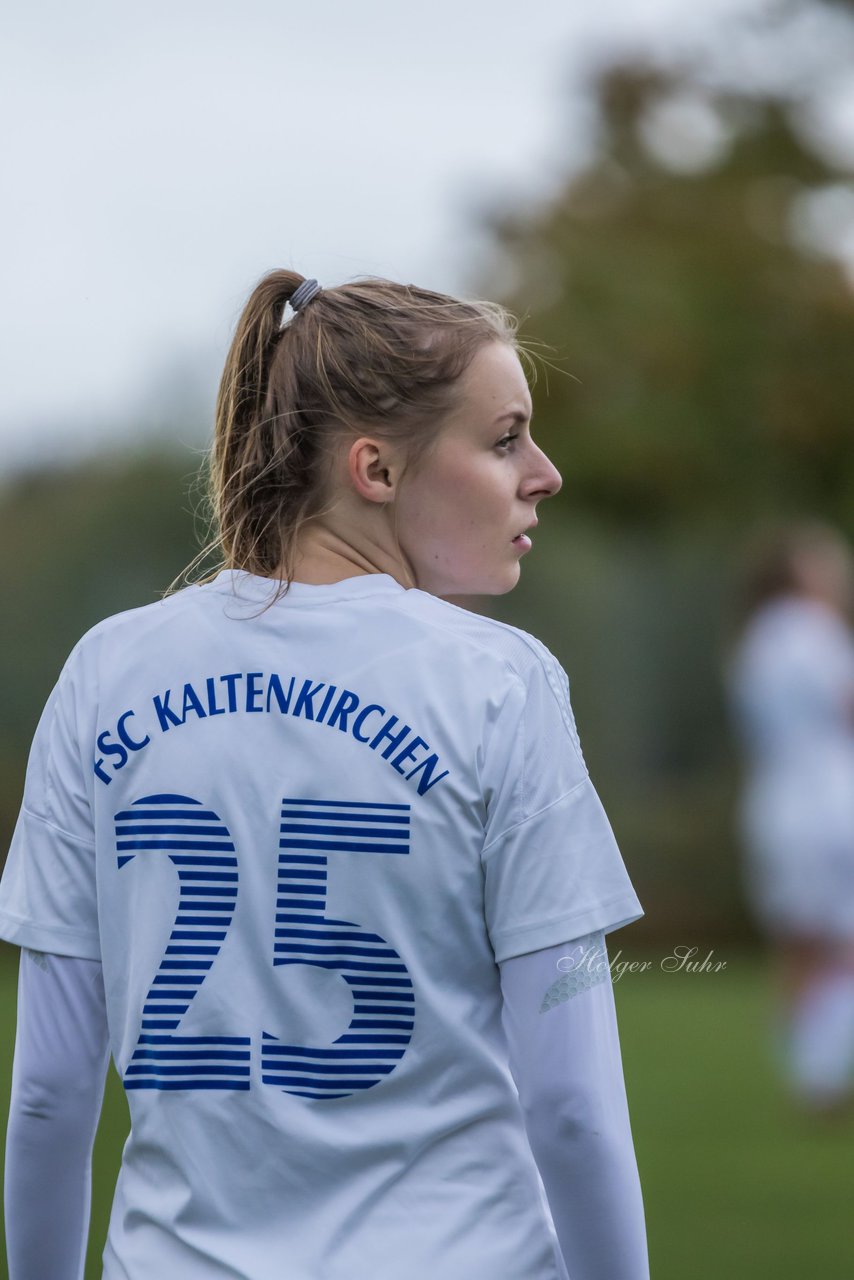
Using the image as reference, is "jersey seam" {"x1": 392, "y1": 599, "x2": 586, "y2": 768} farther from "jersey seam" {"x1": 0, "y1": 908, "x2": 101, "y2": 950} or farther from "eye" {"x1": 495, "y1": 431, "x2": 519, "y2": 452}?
"jersey seam" {"x1": 0, "y1": 908, "x2": 101, "y2": 950}

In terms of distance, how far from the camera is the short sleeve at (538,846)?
1.38m

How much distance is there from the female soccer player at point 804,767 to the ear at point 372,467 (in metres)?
5.31

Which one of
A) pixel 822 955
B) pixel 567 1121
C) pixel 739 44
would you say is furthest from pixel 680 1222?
pixel 739 44

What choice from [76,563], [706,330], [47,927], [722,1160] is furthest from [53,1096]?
[706,330]

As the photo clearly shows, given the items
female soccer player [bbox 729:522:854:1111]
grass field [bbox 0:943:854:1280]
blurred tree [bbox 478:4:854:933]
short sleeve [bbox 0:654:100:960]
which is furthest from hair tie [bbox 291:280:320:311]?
blurred tree [bbox 478:4:854:933]

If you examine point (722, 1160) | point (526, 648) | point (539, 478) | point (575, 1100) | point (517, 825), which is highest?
point (539, 478)

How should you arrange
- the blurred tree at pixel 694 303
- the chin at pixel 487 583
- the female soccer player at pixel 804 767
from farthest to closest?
the blurred tree at pixel 694 303, the female soccer player at pixel 804 767, the chin at pixel 487 583

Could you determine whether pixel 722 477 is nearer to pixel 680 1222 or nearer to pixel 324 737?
pixel 680 1222

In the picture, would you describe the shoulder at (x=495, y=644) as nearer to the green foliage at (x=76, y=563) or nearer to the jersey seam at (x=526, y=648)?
the jersey seam at (x=526, y=648)

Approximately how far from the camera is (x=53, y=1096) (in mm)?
1514

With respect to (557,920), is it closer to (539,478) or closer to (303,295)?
(539,478)

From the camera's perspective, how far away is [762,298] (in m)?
17.7

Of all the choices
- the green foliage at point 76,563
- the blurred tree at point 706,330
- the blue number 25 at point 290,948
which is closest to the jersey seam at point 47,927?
the blue number 25 at point 290,948

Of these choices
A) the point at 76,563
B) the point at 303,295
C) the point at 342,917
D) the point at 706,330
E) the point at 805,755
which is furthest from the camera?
the point at 706,330
